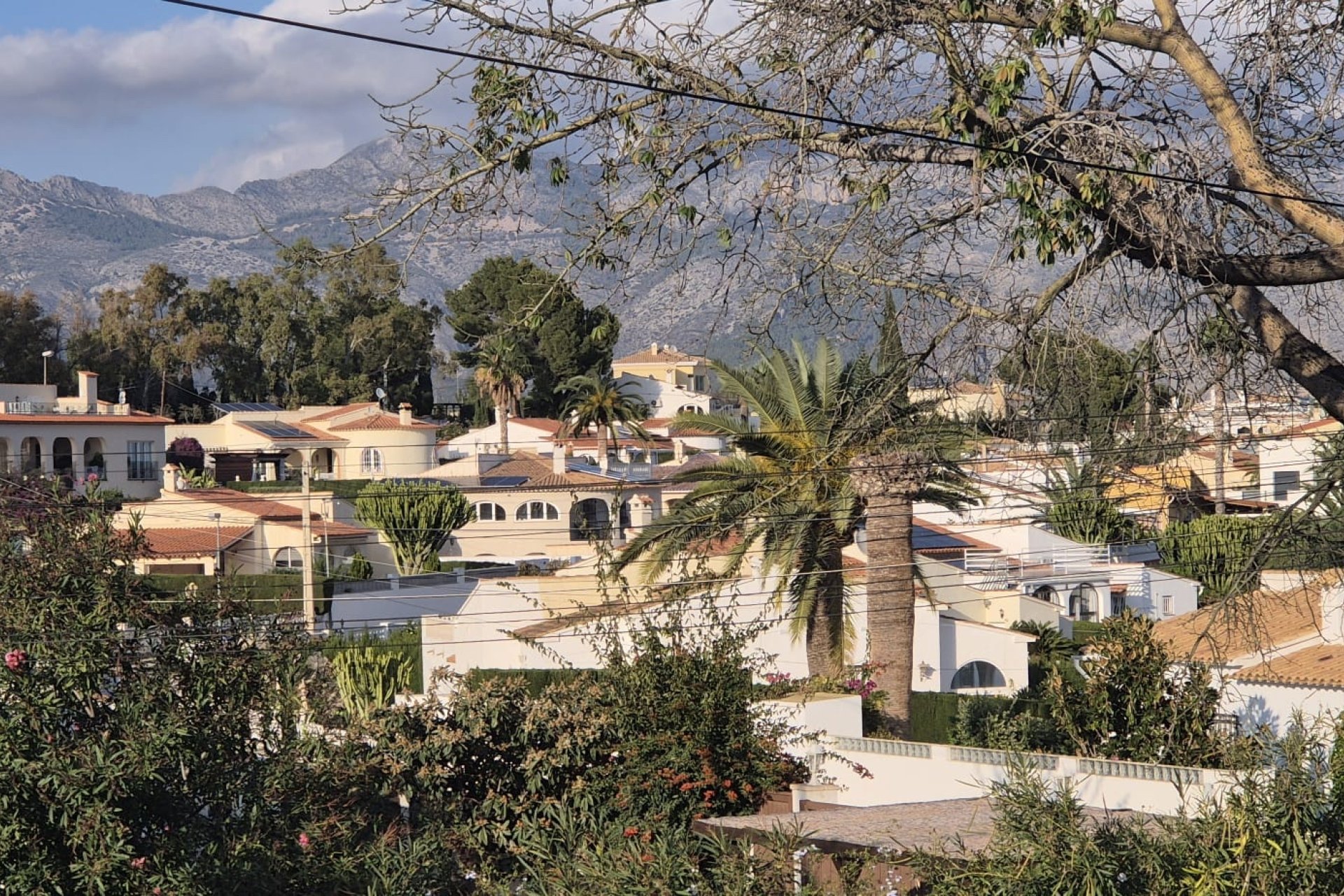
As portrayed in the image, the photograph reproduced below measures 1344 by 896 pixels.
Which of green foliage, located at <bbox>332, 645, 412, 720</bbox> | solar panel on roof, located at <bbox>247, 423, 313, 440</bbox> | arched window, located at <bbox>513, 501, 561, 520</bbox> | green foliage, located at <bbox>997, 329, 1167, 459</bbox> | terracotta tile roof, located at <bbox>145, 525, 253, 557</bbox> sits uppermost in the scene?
solar panel on roof, located at <bbox>247, 423, 313, 440</bbox>

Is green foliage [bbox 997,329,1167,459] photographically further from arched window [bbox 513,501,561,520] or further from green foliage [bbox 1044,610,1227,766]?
arched window [bbox 513,501,561,520]

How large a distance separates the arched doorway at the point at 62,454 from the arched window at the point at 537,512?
18.4 metres

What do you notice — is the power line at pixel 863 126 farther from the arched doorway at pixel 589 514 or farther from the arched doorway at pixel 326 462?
the arched doorway at pixel 326 462

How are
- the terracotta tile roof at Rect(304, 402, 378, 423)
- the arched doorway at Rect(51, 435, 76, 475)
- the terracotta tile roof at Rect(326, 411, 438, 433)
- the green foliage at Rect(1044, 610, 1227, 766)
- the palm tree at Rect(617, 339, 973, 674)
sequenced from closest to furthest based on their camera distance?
the green foliage at Rect(1044, 610, 1227, 766) < the palm tree at Rect(617, 339, 973, 674) < the arched doorway at Rect(51, 435, 76, 475) < the terracotta tile roof at Rect(326, 411, 438, 433) < the terracotta tile roof at Rect(304, 402, 378, 423)

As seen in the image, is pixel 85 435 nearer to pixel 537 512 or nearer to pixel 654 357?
pixel 537 512

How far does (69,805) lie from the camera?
8156 millimetres

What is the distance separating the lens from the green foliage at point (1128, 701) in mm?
18344

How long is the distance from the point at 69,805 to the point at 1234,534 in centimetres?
4295

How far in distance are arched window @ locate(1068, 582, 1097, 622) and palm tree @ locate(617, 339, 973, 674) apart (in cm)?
2354

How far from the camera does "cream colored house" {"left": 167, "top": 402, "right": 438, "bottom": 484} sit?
77.6 meters

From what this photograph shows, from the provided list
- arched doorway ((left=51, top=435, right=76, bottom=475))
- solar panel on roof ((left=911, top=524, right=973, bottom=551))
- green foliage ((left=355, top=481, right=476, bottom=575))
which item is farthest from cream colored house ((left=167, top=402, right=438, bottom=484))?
solar panel on roof ((left=911, top=524, right=973, bottom=551))

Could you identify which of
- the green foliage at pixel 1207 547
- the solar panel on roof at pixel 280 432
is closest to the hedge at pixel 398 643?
the green foliage at pixel 1207 547

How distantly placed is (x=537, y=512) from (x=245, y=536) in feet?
40.7

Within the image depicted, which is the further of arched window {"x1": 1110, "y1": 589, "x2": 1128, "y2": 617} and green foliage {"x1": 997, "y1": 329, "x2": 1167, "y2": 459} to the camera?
arched window {"x1": 1110, "y1": 589, "x2": 1128, "y2": 617}
